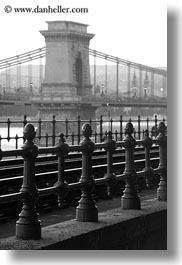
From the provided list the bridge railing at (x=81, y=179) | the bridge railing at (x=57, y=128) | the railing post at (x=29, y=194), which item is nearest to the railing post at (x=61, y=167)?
the bridge railing at (x=81, y=179)

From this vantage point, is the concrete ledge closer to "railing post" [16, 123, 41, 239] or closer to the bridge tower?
"railing post" [16, 123, 41, 239]

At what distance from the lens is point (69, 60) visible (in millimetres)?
14570

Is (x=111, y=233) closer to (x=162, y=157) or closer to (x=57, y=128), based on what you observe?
(x=162, y=157)

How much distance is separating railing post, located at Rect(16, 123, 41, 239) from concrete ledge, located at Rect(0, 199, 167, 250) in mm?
69

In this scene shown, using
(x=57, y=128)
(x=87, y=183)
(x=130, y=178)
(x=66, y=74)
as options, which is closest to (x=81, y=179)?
(x=87, y=183)

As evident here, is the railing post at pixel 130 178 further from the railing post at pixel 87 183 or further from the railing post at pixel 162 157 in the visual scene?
the railing post at pixel 87 183

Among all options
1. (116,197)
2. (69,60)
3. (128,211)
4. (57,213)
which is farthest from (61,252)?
(69,60)

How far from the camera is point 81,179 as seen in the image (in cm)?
516

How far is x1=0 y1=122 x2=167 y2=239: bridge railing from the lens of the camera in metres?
4.46

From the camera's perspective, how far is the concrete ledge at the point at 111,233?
439 centimetres

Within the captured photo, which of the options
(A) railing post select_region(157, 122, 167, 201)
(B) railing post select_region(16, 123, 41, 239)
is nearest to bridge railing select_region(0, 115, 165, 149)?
(A) railing post select_region(157, 122, 167, 201)

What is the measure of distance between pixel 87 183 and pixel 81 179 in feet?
0.16

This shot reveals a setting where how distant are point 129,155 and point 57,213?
0.87m

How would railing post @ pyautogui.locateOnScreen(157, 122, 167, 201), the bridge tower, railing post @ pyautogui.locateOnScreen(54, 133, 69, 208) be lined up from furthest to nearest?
1. the bridge tower
2. railing post @ pyautogui.locateOnScreen(157, 122, 167, 201)
3. railing post @ pyautogui.locateOnScreen(54, 133, 69, 208)
